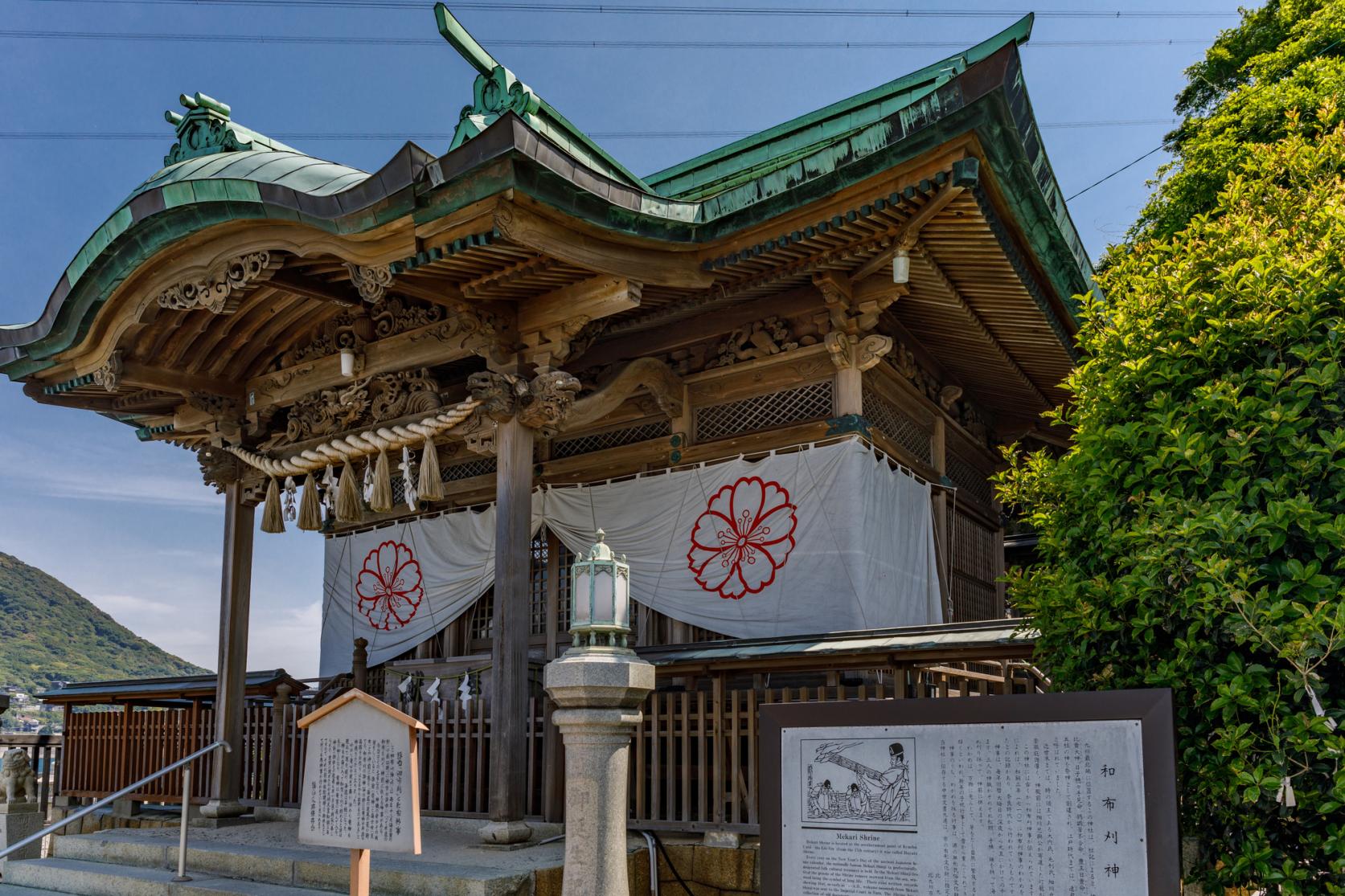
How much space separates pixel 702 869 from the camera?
6.78 meters

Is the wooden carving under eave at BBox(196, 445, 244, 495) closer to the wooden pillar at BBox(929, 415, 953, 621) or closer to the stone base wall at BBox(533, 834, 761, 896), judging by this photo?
the stone base wall at BBox(533, 834, 761, 896)

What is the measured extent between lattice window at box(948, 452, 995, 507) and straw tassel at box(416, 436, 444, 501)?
528cm

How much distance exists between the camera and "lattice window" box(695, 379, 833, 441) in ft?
28.3

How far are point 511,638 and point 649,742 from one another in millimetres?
1300

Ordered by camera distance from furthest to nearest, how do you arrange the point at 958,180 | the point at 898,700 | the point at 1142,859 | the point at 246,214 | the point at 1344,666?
the point at 246,214 < the point at 958,180 < the point at 898,700 < the point at 1344,666 < the point at 1142,859

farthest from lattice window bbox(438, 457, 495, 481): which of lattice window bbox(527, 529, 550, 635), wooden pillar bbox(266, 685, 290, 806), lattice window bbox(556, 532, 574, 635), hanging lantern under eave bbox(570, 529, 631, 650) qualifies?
hanging lantern under eave bbox(570, 529, 631, 650)

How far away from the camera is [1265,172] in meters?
4.77

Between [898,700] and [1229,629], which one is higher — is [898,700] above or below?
below

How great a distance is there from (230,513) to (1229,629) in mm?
8851

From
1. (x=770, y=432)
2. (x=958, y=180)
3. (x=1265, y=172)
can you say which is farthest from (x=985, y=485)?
(x=1265, y=172)

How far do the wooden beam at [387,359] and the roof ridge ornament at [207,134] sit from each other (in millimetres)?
1913

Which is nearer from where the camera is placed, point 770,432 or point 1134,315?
point 1134,315

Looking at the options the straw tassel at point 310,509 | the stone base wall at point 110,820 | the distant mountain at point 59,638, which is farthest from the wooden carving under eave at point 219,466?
the distant mountain at point 59,638

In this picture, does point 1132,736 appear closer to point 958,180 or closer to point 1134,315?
point 1134,315
